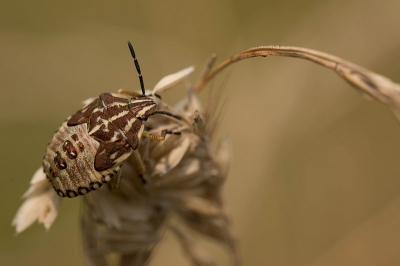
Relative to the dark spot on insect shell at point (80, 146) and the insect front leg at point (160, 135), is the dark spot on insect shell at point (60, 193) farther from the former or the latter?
the insect front leg at point (160, 135)

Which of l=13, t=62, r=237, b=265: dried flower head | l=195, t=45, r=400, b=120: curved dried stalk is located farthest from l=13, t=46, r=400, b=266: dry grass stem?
l=195, t=45, r=400, b=120: curved dried stalk

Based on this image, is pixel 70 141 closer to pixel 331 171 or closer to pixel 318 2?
pixel 331 171

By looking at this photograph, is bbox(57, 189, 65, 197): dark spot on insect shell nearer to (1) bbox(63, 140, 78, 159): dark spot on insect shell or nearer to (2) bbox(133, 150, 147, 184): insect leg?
(1) bbox(63, 140, 78, 159): dark spot on insect shell

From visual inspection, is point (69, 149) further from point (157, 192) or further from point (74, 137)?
point (157, 192)

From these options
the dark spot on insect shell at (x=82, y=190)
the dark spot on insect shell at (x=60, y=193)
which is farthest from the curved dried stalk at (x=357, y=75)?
the dark spot on insect shell at (x=60, y=193)

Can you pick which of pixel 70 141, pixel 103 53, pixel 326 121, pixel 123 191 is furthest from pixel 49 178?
pixel 326 121

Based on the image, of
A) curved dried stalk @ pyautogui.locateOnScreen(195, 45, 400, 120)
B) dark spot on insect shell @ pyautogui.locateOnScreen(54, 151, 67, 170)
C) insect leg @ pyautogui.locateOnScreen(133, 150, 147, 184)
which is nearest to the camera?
curved dried stalk @ pyautogui.locateOnScreen(195, 45, 400, 120)
